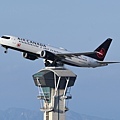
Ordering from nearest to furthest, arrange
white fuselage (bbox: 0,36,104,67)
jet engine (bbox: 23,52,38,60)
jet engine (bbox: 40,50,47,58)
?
1. white fuselage (bbox: 0,36,104,67)
2. jet engine (bbox: 40,50,47,58)
3. jet engine (bbox: 23,52,38,60)

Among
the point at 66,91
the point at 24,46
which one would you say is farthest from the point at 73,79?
the point at 24,46

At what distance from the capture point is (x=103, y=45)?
199000 mm

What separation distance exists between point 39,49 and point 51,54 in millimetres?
3564

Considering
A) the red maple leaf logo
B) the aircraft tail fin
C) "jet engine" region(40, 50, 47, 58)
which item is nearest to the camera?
"jet engine" region(40, 50, 47, 58)

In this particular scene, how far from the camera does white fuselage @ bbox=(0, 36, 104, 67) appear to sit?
172 metres

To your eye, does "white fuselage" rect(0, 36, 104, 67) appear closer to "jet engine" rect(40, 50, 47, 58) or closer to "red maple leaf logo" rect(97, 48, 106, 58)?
"jet engine" rect(40, 50, 47, 58)

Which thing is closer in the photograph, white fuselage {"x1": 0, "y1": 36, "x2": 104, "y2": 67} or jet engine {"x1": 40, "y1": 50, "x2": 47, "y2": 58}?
white fuselage {"x1": 0, "y1": 36, "x2": 104, "y2": 67}

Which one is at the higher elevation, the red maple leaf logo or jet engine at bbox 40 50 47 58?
jet engine at bbox 40 50 47 58

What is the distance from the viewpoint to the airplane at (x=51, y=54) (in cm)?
17188

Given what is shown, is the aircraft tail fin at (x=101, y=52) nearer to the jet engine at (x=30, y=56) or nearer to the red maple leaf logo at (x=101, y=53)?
Result: the red maple leaf logo at (x=101, y=53)

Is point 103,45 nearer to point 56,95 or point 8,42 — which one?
point 56,95

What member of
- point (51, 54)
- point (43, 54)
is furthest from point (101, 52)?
→ point (43, 54)

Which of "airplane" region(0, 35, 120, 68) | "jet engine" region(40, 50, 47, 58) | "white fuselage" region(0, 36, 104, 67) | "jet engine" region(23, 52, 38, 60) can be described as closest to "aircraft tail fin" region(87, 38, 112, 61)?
"airplane" region(0, 35, 120, 68)

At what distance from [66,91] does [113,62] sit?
65.6 ft
